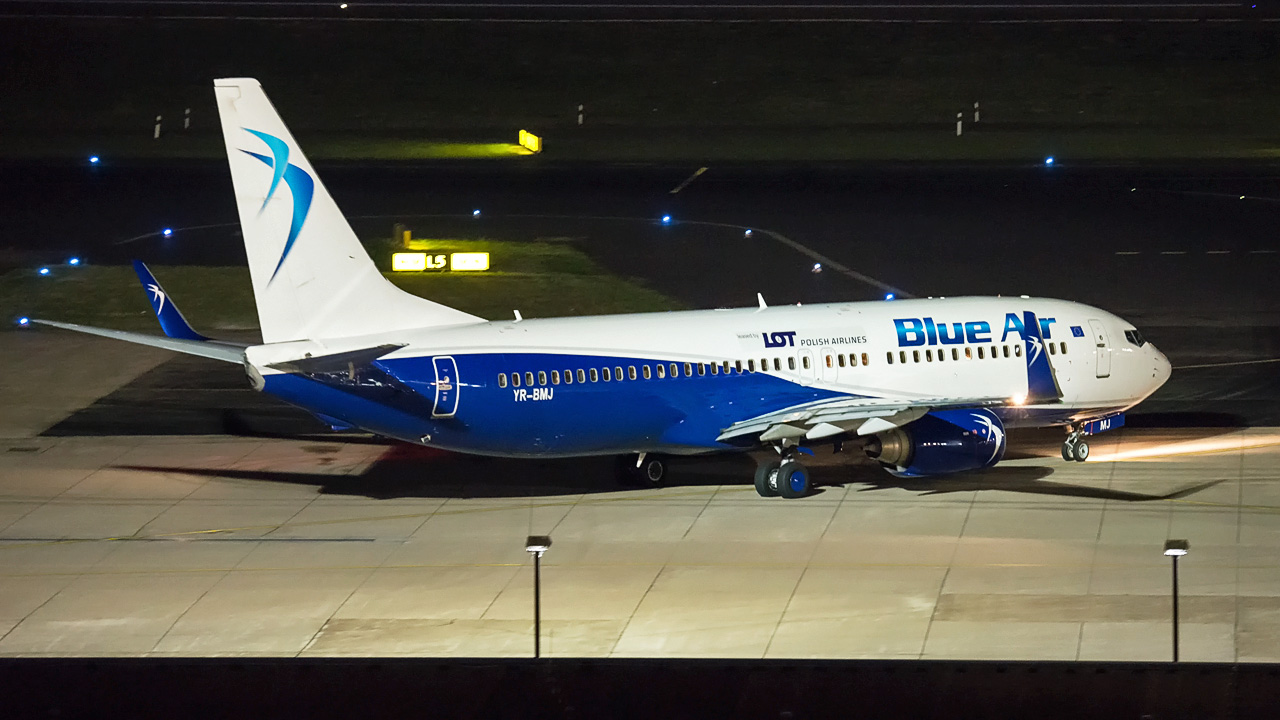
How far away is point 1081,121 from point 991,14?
21.1m

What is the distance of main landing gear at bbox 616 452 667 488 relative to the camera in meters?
41.9

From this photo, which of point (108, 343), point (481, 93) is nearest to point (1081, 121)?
point (481, 93)

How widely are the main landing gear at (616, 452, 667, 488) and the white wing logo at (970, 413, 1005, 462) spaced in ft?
24.5

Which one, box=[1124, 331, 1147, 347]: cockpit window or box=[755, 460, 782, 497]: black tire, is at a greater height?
box=[1124, 331, 1147, 347]: cockpit window

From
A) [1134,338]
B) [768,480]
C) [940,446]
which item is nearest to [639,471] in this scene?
[768,480]

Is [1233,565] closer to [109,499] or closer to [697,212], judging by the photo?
[109,499]

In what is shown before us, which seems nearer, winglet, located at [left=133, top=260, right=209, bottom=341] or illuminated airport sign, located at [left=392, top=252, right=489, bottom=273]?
winglet, located at [left=133, top=260, right=209, bottom=341]

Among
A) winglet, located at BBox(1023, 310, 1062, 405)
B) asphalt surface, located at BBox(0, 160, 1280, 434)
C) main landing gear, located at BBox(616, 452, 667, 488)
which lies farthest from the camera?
asphalt surface, located at BBox(0, 160, 1280, 434)

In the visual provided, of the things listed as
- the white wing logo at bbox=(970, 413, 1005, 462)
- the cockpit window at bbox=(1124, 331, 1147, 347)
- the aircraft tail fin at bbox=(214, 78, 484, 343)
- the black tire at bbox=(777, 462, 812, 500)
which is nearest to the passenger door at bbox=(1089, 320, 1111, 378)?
the cockpit window at bbox=(1124, 331, 1147, 347)

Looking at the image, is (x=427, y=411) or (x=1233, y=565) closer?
(x=1233, y=565)

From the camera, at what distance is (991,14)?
114 m

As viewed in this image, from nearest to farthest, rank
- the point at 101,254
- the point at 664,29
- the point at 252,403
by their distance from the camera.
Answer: the point at 252,403 < the point at 101,254 < the point at 664,29

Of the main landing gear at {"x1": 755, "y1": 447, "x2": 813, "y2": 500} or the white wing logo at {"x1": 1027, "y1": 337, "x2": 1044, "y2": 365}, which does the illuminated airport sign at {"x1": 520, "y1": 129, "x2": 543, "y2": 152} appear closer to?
the white wing logo at {"x1": 1027, "y1": 337, "x2": 1044, "y2": 365}

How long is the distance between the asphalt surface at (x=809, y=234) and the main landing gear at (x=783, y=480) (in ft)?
42.4
